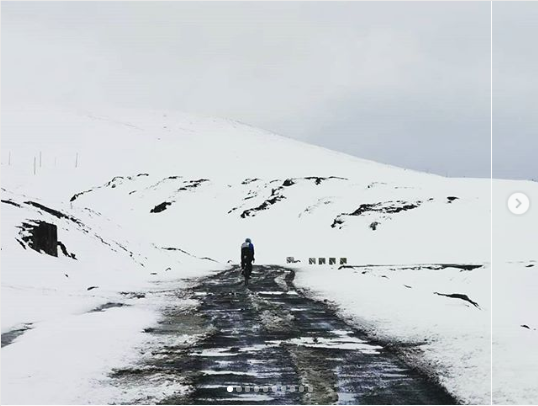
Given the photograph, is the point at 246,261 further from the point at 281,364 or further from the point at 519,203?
the point at 519,203

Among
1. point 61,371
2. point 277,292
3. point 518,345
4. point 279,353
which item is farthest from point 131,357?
point 277,292

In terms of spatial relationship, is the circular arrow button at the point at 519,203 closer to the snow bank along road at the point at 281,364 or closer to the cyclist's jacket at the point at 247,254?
the cyclist's jacket at the point at 247,254

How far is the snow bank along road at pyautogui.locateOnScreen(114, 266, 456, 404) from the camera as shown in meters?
7.85

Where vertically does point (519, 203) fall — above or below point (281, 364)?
above

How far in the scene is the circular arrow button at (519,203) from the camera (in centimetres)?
7331

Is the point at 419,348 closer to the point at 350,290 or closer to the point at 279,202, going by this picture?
the point at 350,290

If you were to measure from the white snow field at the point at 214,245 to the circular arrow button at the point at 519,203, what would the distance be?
221 cm

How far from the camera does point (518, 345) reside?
10.7m

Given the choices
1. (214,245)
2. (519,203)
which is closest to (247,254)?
(214,245)

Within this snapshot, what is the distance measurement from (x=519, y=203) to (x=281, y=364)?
70.1 m

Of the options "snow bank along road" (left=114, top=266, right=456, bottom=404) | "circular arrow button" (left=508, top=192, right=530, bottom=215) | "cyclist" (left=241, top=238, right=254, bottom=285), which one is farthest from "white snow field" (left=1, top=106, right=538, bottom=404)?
"cyclist" (left=241, top=238, right=254, bottom=285)

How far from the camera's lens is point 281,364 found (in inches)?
380

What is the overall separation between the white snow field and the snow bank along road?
0.46m

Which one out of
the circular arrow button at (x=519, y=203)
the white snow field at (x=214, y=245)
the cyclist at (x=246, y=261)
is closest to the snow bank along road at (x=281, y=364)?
the white snow field at (x=214, y=245)
